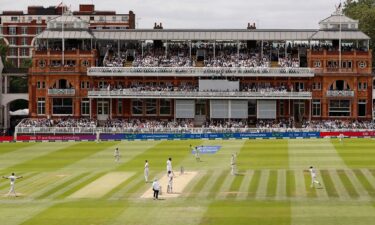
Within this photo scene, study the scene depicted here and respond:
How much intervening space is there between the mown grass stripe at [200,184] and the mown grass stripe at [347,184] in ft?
26.8

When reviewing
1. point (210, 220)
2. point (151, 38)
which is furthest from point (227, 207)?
point (151, 38)

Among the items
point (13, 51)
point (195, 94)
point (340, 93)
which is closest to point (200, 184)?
point (195, 94)

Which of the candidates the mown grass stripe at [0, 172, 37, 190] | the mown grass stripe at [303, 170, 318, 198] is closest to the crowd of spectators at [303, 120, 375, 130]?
the mown grass stripe at [303, 170, 318, 198]

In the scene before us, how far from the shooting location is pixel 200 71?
336 ft

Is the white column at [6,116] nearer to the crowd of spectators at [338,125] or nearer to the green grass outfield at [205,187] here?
the green grass outfield at [205,187]

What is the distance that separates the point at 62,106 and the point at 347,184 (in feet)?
187

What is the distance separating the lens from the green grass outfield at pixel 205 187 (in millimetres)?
42031

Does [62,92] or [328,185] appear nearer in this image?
[328,185]

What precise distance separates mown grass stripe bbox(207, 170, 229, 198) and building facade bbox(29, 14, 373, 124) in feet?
139

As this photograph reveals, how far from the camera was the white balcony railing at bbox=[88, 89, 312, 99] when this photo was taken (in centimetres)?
10131

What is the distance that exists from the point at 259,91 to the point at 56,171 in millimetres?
42943

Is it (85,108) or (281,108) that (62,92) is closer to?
(85,108)

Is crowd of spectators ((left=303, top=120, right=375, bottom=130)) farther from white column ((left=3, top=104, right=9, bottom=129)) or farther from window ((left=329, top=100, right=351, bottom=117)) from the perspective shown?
white column ((left=3, top=104, right=9, bottom=129))

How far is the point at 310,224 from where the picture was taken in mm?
39594
